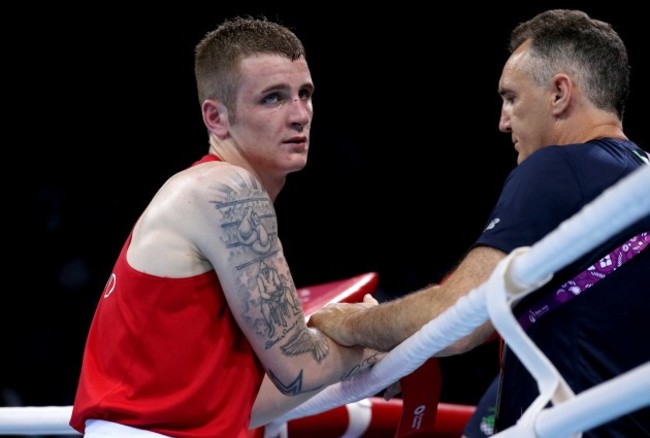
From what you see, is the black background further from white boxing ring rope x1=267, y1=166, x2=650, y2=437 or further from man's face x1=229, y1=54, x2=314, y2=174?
white boxing ring rope x1=267, y1=166, x2=650, y2=437

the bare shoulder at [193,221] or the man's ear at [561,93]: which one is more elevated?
the man's ear at [561,93]

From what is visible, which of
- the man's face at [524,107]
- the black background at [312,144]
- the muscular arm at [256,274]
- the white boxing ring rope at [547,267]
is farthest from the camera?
the black background at [312,144]

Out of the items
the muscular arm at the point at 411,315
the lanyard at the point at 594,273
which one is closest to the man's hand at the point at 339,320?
Answer: the muscular arm at the point at 411,315

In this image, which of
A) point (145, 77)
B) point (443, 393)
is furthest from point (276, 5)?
point (443, 393)

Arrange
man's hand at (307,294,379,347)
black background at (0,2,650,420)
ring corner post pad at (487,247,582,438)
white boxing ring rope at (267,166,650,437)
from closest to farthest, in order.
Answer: white boxing ring rope at (267,166,650,437), ring corner post pad at (487,247,582,438), man's hand at (307,294,379,347), black background at (0,2,650,420)

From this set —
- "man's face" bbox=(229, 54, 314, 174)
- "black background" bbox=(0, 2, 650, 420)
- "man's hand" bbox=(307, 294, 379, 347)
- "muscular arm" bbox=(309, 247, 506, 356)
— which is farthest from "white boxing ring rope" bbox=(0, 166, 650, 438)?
"black background" bbox=(0, 2, 650, 420)

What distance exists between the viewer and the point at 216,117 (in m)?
1.78

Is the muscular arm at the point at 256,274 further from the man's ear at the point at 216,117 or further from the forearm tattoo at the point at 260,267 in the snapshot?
the man's ear at the point at 216,117

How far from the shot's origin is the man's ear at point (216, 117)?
1.77m

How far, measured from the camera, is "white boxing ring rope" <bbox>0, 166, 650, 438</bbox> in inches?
35.8

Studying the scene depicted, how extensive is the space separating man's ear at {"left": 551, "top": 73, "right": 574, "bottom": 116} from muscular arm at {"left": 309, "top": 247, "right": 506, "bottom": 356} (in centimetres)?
41

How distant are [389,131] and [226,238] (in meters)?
3.02

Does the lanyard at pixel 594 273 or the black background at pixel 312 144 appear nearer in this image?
the lanyard at pixel 594 273

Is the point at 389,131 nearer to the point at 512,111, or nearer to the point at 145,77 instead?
the point at 145,77
